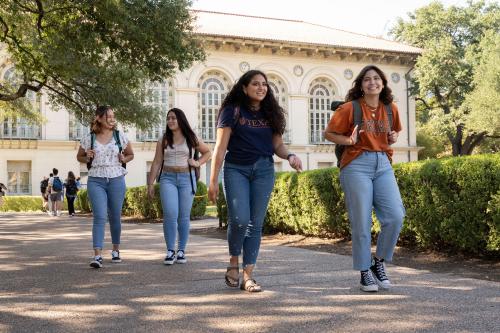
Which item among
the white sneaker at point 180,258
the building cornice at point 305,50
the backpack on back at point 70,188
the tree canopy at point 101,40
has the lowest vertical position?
the white sneaker at point 180,258

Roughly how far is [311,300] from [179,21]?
1144 centimetres

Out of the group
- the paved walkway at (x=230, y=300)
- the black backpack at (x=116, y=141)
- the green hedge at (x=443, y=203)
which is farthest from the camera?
the black backpack at (x=116, y=141)

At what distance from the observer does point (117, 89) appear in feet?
63.5

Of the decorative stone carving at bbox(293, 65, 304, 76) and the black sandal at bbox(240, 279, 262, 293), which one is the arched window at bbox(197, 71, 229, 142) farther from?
the black sandal at bbox(240, 279, 262, 293)

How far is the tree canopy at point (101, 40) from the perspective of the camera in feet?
42.7

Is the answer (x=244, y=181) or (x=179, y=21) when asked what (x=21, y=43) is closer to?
(x=179, y=21)

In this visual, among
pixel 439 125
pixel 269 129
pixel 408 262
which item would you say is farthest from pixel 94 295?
pixel 439 125

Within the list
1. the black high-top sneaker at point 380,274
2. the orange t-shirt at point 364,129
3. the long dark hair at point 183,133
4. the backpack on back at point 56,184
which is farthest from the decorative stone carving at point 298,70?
the black high-top sneaker at point 380,274

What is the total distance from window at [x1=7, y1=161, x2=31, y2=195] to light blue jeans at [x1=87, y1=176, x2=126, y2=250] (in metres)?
31.6

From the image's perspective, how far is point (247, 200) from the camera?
16.9ft

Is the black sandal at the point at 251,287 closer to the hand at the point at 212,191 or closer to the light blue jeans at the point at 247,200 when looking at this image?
the light blue jeans at the point at 247,200

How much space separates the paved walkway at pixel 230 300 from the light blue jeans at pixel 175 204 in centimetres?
38

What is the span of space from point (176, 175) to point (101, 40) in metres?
7.17

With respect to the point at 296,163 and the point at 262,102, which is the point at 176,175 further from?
the point at 296,163
